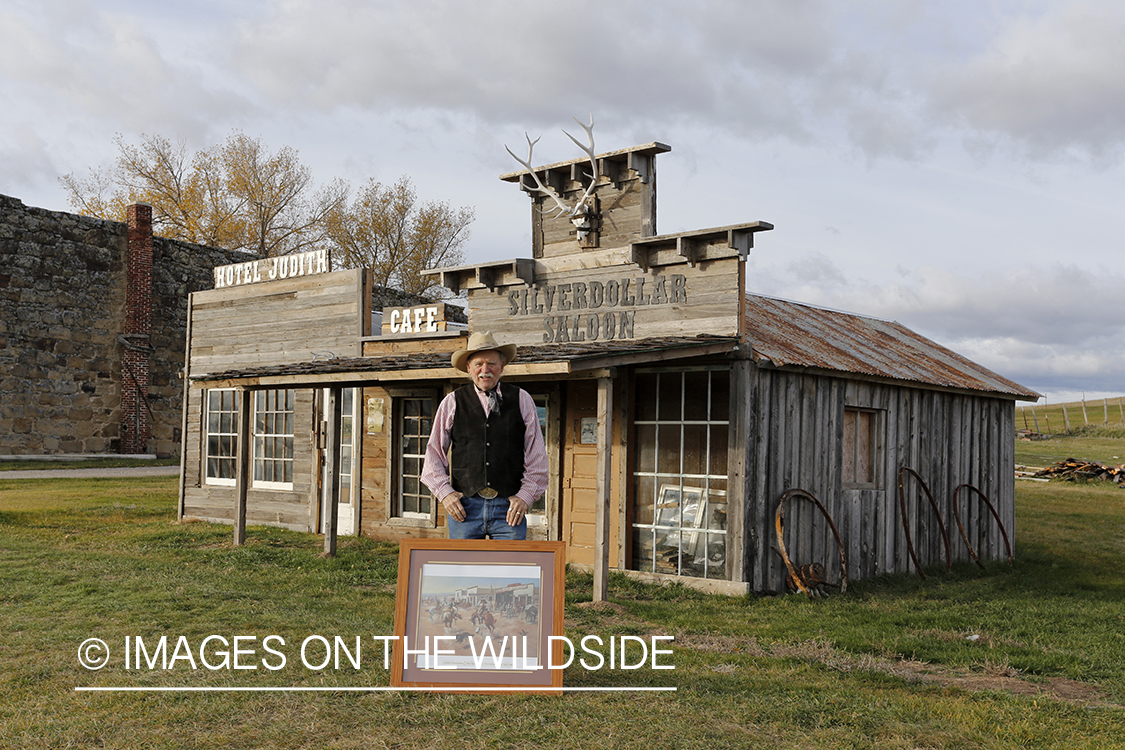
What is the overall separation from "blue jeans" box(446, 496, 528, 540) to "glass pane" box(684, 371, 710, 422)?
4.93 m

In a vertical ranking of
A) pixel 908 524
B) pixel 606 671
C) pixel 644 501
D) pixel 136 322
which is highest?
pixel 136 322

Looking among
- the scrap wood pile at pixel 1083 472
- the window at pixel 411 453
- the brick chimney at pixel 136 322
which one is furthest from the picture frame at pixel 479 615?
the scrap wood pile at pixel 1083 472

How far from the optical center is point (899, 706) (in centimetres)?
568

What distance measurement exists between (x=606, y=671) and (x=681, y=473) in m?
A: 4.57

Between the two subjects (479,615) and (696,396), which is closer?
(479,615)

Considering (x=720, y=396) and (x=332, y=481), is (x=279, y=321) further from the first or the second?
(x=720, y=396)

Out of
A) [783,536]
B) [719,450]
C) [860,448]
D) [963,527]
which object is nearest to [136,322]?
[719,450]

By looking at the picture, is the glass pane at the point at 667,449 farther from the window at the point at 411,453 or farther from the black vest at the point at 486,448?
the black vest at the point at 486,448

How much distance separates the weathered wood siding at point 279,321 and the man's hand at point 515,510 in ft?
29.6

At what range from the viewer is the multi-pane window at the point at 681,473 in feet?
33.9

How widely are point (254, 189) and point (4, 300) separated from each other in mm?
15444

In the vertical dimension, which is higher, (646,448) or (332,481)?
(646,448)

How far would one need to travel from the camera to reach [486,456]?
19.1ft

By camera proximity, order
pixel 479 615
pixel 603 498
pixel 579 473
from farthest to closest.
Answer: pixel 579 473, pixel 603 498, pixel 479 615
